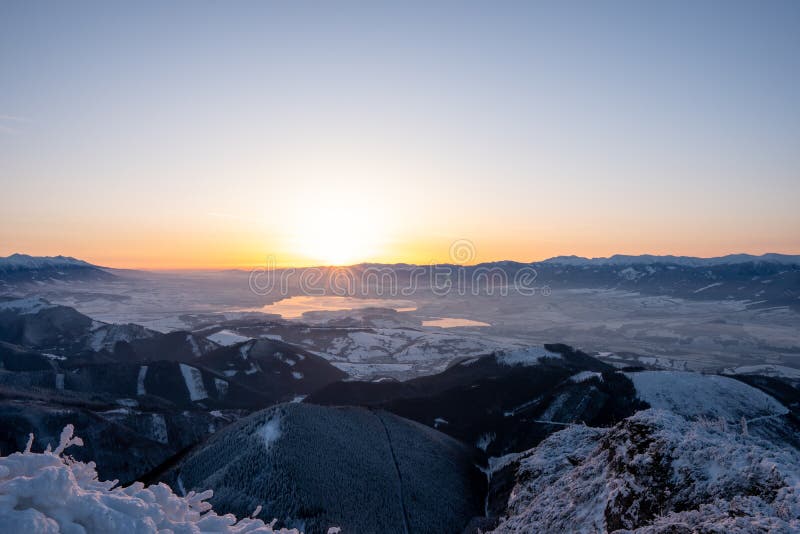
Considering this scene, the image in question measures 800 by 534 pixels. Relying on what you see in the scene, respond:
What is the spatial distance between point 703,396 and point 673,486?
7010 centimetres

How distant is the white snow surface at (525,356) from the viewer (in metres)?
121

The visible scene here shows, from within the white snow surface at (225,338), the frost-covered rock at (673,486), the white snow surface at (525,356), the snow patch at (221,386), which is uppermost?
the frost-covered rock at (673,486)

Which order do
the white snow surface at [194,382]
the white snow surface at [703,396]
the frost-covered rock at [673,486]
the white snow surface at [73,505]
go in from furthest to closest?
the white snow surface at [194,382] → the white snow surface at [703,396] → the frost-covered rock at [673,486] → the white snow surface at [73,505]

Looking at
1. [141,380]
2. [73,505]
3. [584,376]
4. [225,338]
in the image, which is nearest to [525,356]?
[584,376]

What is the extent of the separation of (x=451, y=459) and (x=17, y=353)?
12764 cm

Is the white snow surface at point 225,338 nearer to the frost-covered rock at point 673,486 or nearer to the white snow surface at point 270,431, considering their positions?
the white snow surface at point 270,431

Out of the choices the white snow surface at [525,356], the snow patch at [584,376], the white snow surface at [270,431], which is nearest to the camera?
the white snow surface at [270,431]

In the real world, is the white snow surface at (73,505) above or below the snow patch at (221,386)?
above

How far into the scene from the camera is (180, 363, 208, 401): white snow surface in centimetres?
10825

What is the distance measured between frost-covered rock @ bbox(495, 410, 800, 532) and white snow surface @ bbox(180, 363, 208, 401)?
314ft

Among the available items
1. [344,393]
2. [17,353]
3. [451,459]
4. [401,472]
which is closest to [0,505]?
[401,472]

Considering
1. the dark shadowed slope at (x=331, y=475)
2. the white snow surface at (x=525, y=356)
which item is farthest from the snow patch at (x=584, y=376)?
the dark shadowed slope at (x=331, y=475)

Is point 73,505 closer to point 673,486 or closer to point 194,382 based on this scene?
point 673,486

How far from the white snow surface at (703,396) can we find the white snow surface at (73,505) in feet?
260
